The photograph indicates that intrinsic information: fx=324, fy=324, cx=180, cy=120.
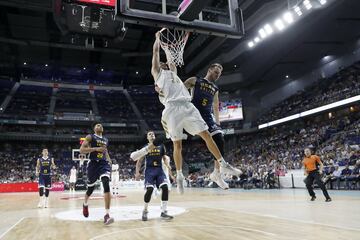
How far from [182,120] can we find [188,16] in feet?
7.53

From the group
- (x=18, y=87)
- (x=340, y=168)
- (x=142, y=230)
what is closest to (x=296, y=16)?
(x=340, y=168)

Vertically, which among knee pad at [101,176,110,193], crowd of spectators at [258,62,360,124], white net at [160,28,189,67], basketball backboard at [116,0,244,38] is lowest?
knee pad at [101,176,110,193]

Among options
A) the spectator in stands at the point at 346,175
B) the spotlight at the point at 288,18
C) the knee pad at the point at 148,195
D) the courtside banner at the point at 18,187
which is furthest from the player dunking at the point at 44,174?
the courtside banner at the point at 18,187

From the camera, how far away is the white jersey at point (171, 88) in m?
4.78

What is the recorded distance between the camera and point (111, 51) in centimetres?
3909

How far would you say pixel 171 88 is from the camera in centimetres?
488

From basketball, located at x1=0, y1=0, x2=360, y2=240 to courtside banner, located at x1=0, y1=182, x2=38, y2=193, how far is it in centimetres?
12

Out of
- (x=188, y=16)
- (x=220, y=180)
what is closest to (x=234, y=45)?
(x=188, y=16)

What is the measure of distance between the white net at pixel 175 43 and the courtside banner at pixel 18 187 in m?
28.8

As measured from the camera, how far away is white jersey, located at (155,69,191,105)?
15.7ft

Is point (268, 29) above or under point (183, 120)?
above

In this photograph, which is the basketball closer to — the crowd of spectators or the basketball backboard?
the basketball backboard

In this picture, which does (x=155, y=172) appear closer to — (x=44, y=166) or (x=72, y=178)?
(x=44, y=166)

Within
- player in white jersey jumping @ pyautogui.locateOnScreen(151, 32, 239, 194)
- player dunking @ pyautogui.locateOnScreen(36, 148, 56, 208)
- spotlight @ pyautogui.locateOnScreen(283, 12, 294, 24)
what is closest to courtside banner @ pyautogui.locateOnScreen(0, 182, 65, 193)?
player dunking @ pyautogui.locateOnScreen(36, 148, 56, 208)
